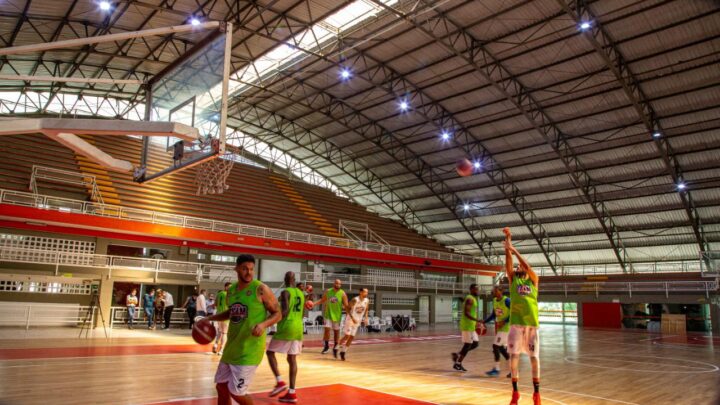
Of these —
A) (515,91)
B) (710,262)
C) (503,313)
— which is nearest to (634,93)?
(515,91)

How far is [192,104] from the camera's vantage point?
10.3 metres

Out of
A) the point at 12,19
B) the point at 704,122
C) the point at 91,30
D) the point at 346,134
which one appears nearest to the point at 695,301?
the point at 704,122

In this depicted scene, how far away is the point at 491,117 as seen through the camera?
31.0m

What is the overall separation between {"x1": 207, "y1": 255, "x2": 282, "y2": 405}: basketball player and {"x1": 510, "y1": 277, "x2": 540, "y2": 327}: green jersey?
4.09 m

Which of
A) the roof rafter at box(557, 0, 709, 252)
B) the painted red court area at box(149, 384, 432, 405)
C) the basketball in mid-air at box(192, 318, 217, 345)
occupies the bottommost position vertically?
the painted red court area at box(149, 384, 432, 405)

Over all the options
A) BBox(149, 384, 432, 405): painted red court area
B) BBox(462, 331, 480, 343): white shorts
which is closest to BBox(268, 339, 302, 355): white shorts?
BBox(149, 384, 432, 405): painted red court area

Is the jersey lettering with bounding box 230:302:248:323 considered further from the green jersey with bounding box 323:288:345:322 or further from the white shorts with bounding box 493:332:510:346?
the green jersey with bounding box 323:288:345:322

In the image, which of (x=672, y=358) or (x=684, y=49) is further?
(x=684, y=49)

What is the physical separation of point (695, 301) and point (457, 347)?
798 inches

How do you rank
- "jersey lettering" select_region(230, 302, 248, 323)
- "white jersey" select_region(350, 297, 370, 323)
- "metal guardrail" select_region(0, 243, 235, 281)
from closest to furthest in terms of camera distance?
"jersey lettering" select_region(230, 302, 248, 323), "white jersey" select_region(350, 297, 370, 323), "metal guardrail" select_region(0, 243, 235, 281)

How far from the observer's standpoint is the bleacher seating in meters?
24.3

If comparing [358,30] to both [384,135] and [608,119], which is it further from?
[608,119]

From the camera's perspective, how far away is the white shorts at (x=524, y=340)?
730 cm

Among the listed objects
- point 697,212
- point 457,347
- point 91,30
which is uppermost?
point 91,30
